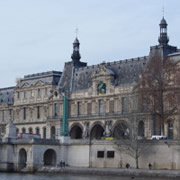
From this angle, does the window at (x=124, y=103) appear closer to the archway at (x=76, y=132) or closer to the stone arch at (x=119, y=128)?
the stone arch at (x=119, y=128)

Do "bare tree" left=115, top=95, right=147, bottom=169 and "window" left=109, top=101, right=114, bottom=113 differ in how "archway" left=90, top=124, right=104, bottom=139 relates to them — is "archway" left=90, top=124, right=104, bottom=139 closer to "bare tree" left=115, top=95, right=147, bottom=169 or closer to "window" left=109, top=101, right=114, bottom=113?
"window" left=109, top=101, right=114, bottom=113

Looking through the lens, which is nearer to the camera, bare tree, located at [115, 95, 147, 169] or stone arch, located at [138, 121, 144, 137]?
bare tree, located at [115, 95, 147, 169]

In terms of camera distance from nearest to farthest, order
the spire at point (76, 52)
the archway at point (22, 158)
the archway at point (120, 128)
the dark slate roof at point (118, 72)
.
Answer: the archway at point (22, 158)
the archway at point (120, 128)
the dark slate roof at point (118, 72)
the spire at point (76, 52)

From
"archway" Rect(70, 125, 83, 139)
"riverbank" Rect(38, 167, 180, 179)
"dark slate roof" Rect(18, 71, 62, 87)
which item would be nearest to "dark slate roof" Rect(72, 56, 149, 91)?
"dark slate roof" Rect(18, 71, 62, 87)

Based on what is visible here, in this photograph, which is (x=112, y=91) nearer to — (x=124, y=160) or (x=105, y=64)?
(x=105, y=64)

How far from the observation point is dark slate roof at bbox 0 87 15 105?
449 feet

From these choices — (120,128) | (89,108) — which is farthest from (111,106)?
(120,128)

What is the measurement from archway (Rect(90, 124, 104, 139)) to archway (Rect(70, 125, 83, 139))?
424 cm

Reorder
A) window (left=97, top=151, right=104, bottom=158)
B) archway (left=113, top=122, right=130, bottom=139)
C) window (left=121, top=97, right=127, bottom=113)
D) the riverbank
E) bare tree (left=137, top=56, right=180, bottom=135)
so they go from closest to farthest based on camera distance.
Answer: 1. the riverbank
2. bare tree (left=137, top=56, right=180, bottom=135)
3. window (left=97, top=151, right=104, bottom=158)
4. archway (left=113, top=122, right=130, bottom=139)
5. window (left=121, top=97, right=127, bottom=113)

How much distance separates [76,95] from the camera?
4532 inches

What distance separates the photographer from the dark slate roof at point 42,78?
12338cm

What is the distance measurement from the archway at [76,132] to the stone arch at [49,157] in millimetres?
12623

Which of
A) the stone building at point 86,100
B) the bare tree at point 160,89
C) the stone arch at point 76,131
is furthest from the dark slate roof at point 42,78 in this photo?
the bare tree at point 160,89

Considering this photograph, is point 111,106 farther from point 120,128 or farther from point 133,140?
point 133,140
